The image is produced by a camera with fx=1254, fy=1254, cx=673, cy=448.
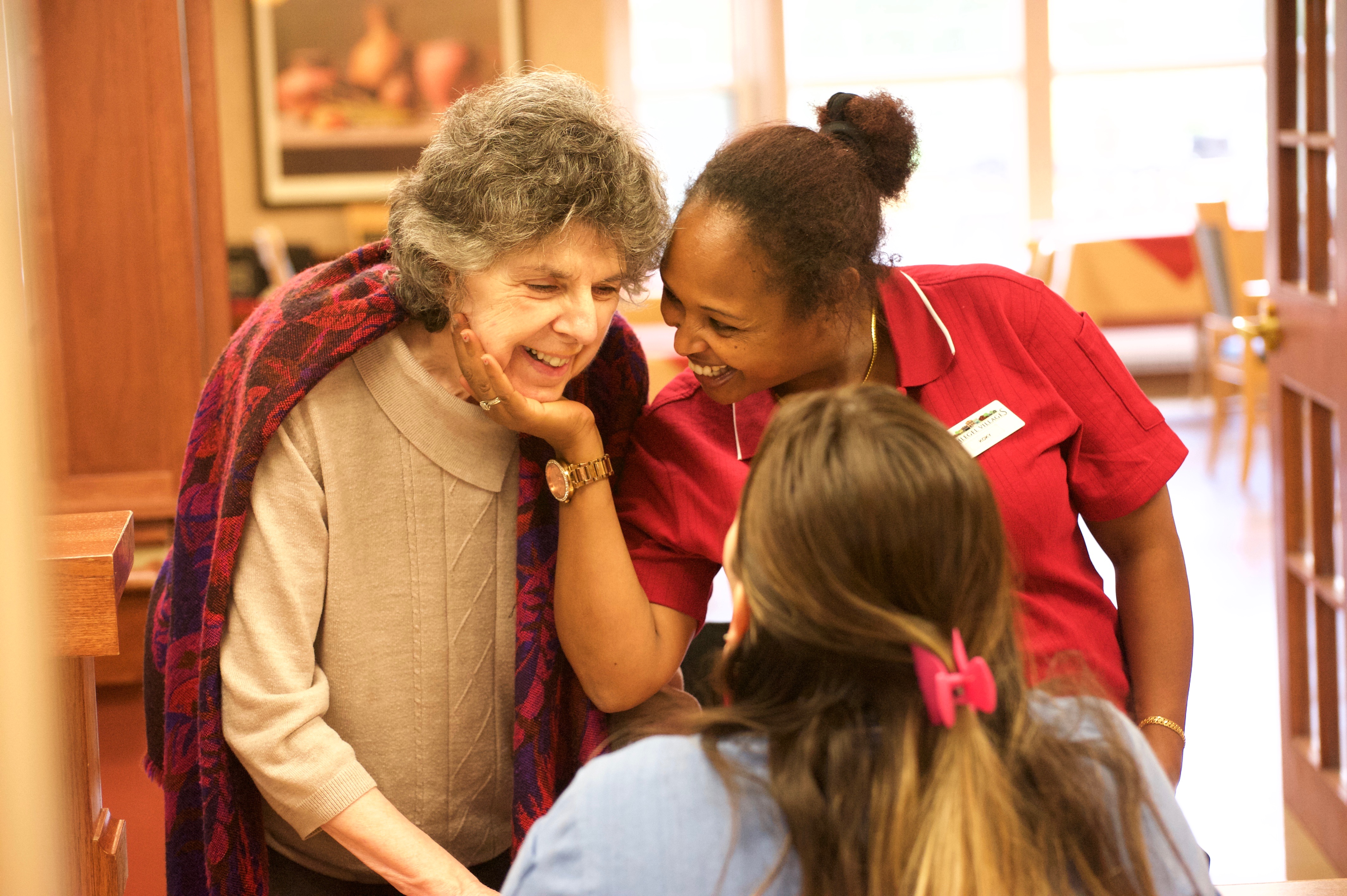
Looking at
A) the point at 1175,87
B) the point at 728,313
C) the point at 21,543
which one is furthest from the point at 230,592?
the point at 1175,87

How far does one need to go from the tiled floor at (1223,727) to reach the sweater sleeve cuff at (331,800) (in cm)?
146

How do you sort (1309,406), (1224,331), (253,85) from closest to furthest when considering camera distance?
(1309,406) → (1224,331) → (253,85)

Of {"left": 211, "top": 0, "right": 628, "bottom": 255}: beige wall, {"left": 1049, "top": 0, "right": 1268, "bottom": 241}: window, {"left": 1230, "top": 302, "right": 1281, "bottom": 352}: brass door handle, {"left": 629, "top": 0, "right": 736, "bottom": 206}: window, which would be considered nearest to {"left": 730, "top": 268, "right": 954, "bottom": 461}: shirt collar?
{"left": 1230, "top": 302, "right": 1281, "bottom": 352}: brass door handle

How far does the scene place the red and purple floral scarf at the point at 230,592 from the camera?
1349 millimetres

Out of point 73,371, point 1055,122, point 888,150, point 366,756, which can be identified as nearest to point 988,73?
point 1055,122

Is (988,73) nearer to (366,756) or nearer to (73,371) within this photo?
(73,371)

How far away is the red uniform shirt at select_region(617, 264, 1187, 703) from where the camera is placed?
1483 millimetres

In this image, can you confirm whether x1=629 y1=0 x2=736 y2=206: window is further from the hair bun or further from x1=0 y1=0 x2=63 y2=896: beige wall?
x1=0 y1=0 x2=63 y2=896: beige wall

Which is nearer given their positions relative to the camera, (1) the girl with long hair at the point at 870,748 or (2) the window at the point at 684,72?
(1) the girl with long hair at the point at 870,748

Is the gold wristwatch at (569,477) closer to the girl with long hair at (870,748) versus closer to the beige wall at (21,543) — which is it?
the girl with long hair at (870,748)

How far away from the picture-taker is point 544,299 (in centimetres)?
136

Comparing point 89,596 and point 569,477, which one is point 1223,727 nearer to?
point 569,477

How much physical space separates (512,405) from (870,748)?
635mm

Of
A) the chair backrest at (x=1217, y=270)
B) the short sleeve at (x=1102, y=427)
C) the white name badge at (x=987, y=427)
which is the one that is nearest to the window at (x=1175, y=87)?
the chair backrest at (x=1217, y=270)
